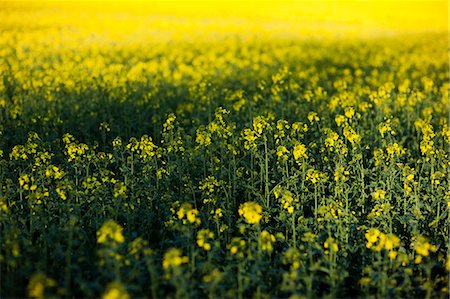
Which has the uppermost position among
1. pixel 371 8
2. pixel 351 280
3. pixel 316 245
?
pixel 371 8

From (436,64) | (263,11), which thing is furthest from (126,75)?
(263,11)

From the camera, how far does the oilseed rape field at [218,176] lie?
4.91 meters

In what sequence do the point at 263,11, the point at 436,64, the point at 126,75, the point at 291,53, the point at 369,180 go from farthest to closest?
the point at 263,11 → the point at 291,53 → the point at 436,64 → the point at 126,75 → the point at 369,180

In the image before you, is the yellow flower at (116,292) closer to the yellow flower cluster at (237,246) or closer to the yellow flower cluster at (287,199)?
the yellow flower cluster at (237,246)

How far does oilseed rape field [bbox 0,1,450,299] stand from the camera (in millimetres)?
4910

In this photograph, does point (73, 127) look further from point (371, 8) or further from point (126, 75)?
point (371, 8)

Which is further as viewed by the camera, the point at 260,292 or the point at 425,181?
the point at 425,181

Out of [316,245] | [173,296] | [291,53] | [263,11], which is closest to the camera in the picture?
[173,296]

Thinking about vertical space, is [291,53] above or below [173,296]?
above

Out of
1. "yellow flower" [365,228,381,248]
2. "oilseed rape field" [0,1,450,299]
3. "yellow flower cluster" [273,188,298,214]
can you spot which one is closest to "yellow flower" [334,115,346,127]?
"oilseed rape field" [0,1,450,299]

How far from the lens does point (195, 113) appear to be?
10.1m

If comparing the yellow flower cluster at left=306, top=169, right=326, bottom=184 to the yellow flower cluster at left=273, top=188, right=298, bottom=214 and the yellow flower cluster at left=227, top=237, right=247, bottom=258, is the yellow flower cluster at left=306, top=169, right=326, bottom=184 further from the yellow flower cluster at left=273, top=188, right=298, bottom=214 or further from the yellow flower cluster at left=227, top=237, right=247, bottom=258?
the yellow flower cluster at left=227, top=237, right=247, bottom=258

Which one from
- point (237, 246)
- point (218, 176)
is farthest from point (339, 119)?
point (237, 246)

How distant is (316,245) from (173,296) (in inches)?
57.6
